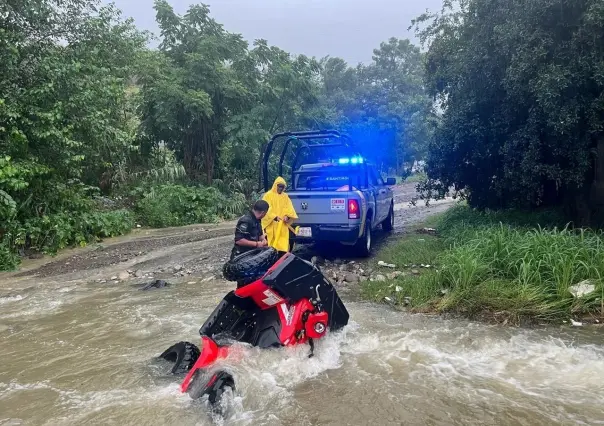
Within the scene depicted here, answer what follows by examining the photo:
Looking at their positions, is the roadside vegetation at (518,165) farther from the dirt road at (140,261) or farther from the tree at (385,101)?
the tree at (385,101)

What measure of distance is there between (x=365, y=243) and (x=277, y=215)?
2.27 metres

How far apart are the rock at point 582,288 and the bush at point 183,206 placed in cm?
1261

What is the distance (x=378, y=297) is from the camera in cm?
657

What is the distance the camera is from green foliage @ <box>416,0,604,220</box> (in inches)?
284

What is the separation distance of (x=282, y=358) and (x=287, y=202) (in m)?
3.45

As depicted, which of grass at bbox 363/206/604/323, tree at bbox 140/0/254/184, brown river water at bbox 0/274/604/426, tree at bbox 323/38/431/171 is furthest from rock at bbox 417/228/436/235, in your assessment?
tree at bbox 323/38/431/171

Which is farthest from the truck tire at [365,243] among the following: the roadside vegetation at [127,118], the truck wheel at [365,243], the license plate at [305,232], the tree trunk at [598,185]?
the roadside vegetation at [127,118]

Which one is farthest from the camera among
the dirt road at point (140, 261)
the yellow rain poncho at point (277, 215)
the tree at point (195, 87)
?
the tree at point (195, 87)

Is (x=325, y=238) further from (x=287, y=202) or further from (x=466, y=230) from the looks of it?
(x=466, y=230)

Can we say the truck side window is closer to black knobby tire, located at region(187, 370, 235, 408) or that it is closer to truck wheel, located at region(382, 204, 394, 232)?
truck wheel, located at region(382, 204, 394, 232)

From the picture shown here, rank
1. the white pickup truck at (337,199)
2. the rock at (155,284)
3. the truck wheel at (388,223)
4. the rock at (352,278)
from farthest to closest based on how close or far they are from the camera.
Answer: the truck wheel at (388,223), the white pickup truck at (337,199), the rock at (155,284), the rock at (352,278)

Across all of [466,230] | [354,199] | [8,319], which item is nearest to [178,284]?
[8,319]

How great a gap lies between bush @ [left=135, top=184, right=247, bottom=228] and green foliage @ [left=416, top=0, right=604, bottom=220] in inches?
343

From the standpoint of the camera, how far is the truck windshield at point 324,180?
31.0ft
